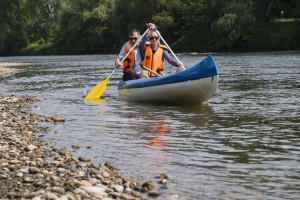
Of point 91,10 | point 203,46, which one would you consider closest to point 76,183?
point 203,46

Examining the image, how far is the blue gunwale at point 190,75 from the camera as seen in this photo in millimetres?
8562

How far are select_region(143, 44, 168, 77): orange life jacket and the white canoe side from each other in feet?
1.82

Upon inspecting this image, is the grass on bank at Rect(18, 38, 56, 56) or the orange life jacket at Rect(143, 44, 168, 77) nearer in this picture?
the orange life jacket at Rect(143, 44, 168, 77)

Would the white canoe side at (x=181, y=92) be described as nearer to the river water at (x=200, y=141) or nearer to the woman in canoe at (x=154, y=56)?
the river water at (x=200, y=141)

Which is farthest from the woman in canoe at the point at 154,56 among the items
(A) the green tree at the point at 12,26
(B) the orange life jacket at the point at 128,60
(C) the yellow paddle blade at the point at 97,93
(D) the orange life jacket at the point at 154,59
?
(A) the green tree at the point at 12,26

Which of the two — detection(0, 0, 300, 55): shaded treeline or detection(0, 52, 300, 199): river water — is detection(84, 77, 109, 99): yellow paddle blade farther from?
detection(0, 0, 300, 55): shaded treeline

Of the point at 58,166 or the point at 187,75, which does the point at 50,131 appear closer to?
the point at 58,166

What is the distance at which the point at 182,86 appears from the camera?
905 cm

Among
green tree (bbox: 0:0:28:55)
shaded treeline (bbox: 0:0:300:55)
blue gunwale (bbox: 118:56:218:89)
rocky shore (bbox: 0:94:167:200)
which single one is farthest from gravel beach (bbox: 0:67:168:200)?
green tree (bbox: 0:0:28:55)

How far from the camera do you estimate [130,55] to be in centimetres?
1043

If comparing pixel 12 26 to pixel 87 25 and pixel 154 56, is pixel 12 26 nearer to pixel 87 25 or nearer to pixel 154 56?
pixel 87 25

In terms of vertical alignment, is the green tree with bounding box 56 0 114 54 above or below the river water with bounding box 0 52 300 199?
above

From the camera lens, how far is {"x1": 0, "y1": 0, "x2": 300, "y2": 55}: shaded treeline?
142ft

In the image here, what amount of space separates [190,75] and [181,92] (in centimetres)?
52
